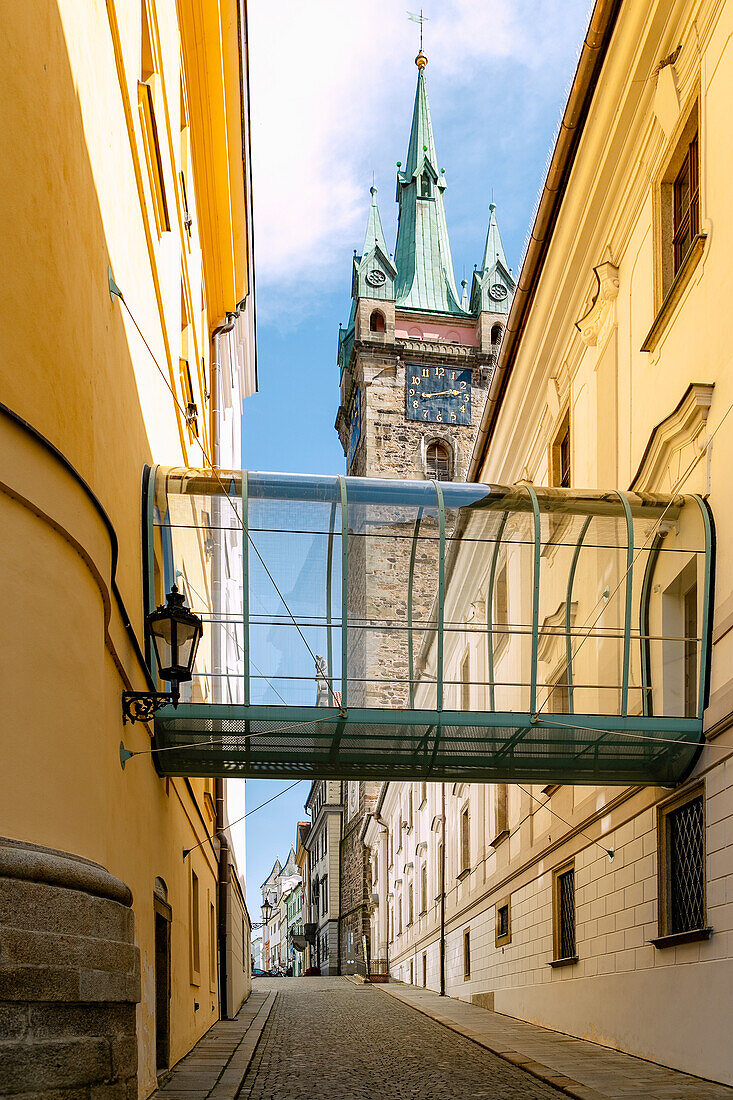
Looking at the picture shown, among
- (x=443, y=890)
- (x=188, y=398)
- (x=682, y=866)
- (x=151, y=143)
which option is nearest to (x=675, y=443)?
(x=682, y=866)

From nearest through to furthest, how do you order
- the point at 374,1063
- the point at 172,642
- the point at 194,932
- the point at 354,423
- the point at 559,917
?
the point at 172,642 → the point at 374,1063 → the point at 194,932 → the point at 559,917 → the point at 354,423

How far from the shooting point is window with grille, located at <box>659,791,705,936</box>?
397 inches

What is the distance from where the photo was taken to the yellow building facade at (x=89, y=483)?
5.25 meters

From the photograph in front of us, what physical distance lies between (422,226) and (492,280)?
638 cm

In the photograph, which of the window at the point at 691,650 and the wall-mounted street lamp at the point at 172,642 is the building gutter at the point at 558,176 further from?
the wall-mounted street lamp at the point at 172,642

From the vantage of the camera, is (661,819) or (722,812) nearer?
(722,812)

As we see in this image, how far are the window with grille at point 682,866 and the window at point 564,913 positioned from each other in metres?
3.96

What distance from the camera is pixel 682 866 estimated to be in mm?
10539

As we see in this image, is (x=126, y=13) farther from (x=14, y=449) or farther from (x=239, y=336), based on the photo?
(x=239, y=336)

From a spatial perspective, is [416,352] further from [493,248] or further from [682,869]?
[682,869]

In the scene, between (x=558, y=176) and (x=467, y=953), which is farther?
(x=467, y=953)

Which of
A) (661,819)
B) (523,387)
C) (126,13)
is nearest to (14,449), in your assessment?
(126,13)

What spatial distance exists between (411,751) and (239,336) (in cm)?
1679

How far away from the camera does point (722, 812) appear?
9398 mm
